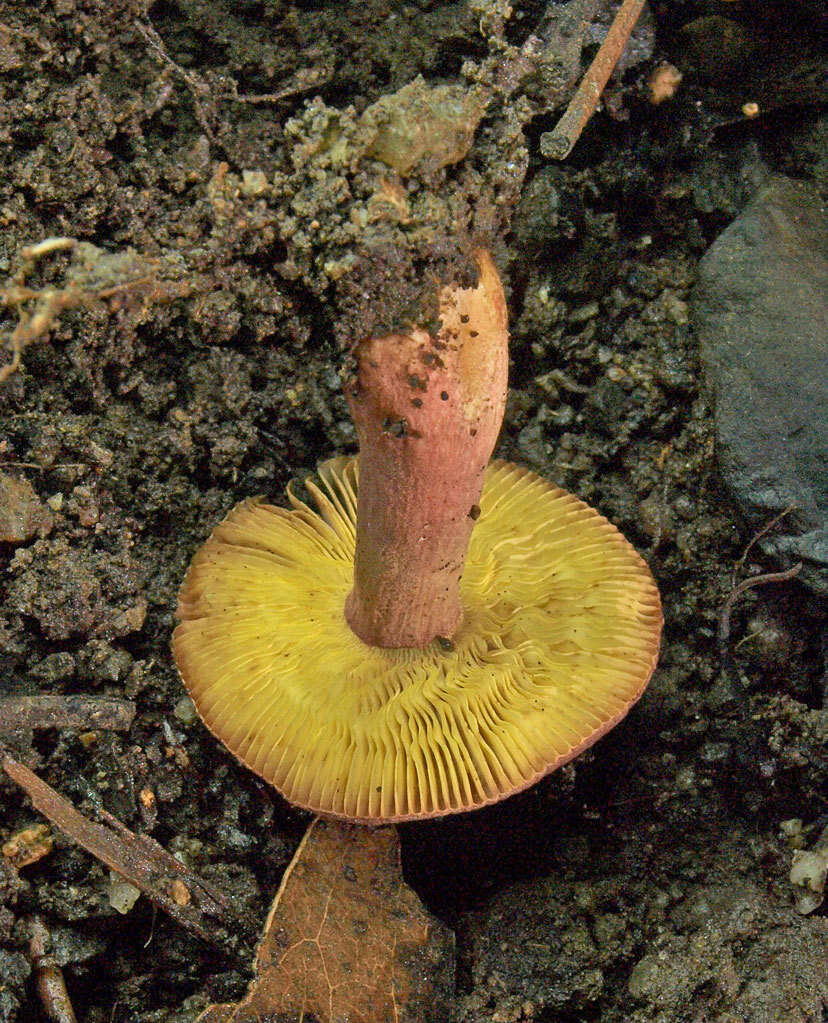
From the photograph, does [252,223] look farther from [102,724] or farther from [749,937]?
[749,937]

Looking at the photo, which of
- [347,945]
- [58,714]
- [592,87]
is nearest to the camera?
[347,945]


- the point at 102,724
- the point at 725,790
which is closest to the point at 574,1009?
the point at 725,790

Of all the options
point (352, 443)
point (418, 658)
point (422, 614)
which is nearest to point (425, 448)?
point (422, 614)

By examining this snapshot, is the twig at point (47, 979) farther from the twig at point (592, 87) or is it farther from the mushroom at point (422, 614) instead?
the twig at point (592, 87)

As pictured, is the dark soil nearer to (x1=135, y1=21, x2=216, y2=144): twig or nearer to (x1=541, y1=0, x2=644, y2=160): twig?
(x1=135, y1=21, x2=216, y2=144): twig

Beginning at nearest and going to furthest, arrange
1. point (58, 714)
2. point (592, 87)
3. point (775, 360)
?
1. point (58, 714)
2. point (592, 87)
3. point (775, 360)

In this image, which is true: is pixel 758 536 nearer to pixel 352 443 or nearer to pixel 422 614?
pixel 422 614

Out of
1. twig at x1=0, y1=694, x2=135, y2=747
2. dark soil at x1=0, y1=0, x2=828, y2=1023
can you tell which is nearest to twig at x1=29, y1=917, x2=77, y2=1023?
dark soil at x1=0, y1=0, x2=828, y2=1023
